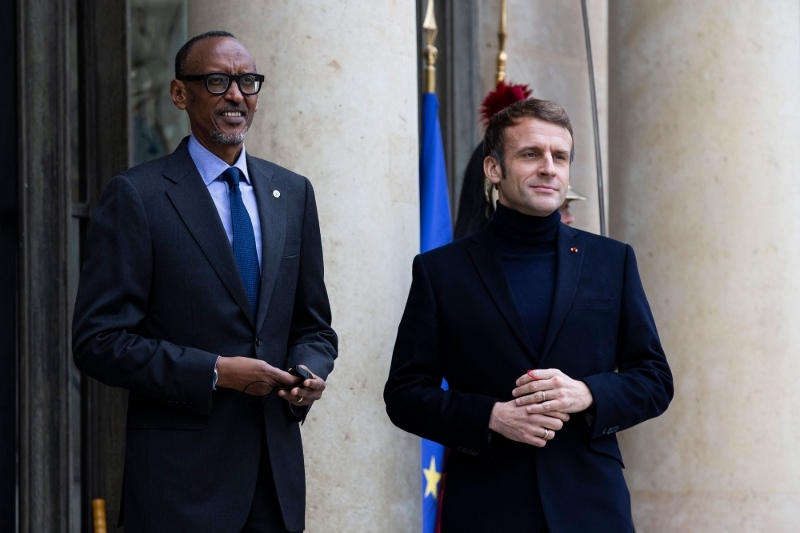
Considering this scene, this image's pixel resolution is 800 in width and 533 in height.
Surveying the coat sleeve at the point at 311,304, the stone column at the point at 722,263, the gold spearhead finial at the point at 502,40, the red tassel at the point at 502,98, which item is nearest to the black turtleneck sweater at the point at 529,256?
the coat sleeve at the point at 311,304

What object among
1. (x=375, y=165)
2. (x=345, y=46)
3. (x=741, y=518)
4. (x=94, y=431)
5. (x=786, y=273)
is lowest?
(x=741, y=518)

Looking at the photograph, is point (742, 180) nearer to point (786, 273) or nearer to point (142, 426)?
point (786, 273)

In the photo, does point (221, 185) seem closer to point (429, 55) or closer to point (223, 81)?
point (223, 81)

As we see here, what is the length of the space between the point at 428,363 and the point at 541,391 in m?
0.42

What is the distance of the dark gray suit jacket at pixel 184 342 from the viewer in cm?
303

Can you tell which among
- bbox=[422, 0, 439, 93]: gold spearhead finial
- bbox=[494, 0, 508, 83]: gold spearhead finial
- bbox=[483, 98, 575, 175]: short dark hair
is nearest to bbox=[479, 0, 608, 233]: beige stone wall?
bbox=[494, 0, 508, 83]: gold spearhead finial

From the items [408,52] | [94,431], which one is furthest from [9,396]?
[408,52]

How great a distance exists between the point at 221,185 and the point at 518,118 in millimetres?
974

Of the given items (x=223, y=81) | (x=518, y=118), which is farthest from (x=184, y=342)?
(x=518, y=118)

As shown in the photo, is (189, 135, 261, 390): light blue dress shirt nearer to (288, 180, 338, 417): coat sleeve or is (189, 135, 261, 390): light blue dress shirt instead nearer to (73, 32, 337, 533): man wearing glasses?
(73, 32, 337, 533): man wearing glasses

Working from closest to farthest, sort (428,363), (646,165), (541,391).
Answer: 1. (541,391)
2. (428,363)
3. (646,165)

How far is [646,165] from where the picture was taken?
577cm

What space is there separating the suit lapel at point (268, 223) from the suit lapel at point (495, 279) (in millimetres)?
645

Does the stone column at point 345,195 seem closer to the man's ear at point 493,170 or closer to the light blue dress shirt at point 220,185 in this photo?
the man's ear at point 493,170
